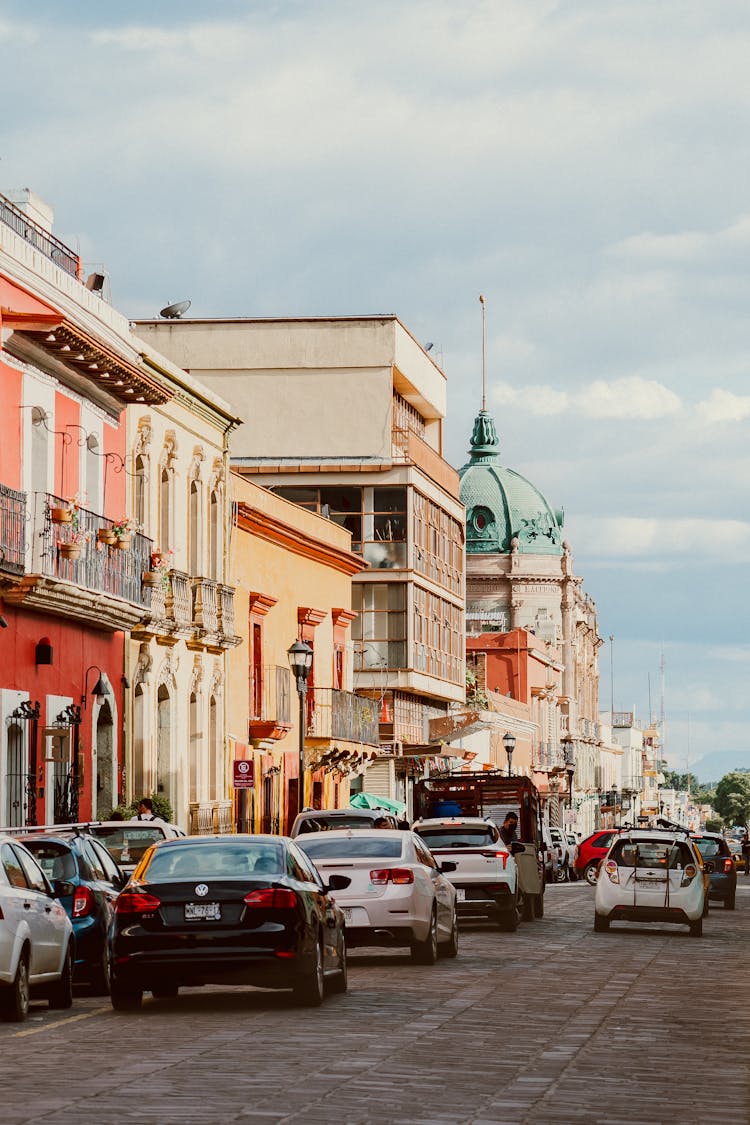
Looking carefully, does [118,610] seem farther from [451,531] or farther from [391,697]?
[451,531]

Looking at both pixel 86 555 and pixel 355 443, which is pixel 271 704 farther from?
pixel 86 555

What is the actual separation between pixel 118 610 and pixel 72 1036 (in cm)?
2190

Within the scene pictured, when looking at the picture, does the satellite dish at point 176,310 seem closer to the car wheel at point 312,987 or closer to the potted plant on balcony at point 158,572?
the potted plant on balcony at point 158,572

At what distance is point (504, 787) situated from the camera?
155 ft

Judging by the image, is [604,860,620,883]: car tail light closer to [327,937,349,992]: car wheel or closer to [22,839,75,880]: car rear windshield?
[327,937,349,992]: car wheel

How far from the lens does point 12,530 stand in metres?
32.3

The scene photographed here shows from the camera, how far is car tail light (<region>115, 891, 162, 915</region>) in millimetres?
18031

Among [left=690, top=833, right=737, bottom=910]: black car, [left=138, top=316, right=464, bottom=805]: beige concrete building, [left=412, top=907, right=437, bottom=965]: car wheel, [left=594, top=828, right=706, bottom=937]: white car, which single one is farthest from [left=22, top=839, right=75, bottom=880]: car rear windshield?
[left=138, top=316, right=464, bottom=805]: beige concrete building

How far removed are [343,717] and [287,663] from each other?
4524mm

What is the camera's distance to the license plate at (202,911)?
1802 cm

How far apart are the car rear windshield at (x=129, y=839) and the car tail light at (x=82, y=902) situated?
5.33 m

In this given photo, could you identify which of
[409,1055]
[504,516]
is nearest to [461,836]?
[409,1055]

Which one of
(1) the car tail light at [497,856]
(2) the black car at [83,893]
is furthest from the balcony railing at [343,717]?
(2) the black car at [83,893]

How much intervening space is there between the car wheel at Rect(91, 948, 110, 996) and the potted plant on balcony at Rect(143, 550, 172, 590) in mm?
18575
